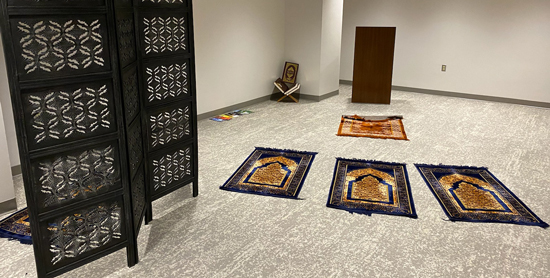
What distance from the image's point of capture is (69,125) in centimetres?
206

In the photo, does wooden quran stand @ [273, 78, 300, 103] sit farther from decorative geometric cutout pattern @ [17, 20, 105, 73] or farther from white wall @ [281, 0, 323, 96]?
decorative geometric cutout pattern @ [17, 20, 105, 73]

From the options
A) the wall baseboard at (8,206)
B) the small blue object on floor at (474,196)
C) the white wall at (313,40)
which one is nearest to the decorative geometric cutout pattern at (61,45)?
the wall baseboard at (8,206)

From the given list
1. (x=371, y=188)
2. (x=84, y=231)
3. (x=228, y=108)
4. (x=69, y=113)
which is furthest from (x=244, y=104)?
(x=69, y=113)

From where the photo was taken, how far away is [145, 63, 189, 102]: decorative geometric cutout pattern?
285 centimetres

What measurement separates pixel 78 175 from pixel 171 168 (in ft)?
3.37

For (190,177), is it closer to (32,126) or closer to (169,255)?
(169,255)

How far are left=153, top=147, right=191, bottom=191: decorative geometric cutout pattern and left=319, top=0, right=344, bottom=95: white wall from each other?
458 centimetres

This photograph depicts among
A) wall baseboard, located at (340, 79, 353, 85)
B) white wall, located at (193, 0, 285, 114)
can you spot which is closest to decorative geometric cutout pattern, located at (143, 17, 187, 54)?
white wall, located at (193, 0, 285, 114)

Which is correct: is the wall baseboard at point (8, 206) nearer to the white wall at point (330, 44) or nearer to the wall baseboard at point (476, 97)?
the white wall at point (330, 44)

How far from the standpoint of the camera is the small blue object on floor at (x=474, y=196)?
10.3ft

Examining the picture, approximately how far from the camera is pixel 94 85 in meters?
2.10

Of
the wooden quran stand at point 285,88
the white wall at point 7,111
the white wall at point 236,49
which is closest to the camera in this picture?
the white wall at point 7,111

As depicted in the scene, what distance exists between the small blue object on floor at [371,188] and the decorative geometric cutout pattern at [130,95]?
5.51 feet

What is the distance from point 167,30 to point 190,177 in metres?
1.18
